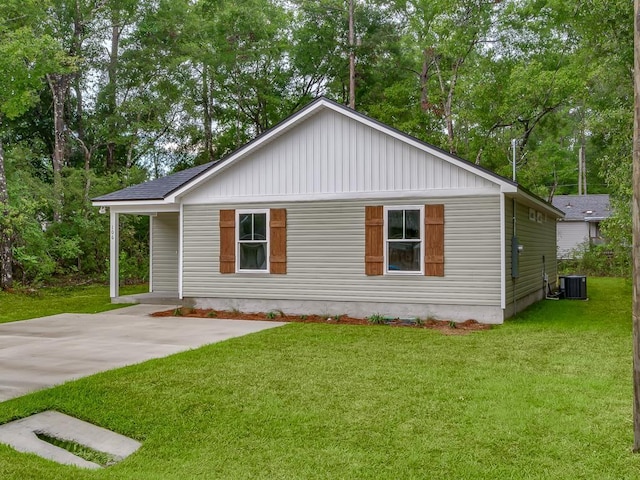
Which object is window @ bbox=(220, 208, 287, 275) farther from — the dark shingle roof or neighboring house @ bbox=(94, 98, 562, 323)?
the dark shingle roof

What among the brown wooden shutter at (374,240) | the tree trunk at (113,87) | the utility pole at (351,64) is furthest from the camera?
the utility pole at (351,64)

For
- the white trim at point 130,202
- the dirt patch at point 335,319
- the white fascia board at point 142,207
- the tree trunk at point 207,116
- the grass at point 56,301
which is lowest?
the dirt patch at point 335,319

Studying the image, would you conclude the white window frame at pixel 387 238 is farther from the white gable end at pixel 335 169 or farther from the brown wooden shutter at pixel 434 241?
the white gable end at pixel 335 169

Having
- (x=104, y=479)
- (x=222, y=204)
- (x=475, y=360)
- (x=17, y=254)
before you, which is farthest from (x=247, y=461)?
(x=17, y=254)

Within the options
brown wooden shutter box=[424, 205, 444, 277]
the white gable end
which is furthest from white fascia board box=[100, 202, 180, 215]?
brown wooden shutter box=[424, 205, 444, 277]

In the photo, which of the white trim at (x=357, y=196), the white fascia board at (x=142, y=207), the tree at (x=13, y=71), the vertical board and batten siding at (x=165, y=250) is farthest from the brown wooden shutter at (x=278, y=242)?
the tree at (x=13, y=71)

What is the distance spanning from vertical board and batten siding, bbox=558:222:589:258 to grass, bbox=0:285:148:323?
22.8 metres

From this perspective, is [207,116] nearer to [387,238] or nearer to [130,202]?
[130,202]

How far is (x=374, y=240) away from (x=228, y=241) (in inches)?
130

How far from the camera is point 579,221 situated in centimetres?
2975

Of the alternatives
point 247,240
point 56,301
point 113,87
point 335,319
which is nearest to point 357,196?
point 335,319

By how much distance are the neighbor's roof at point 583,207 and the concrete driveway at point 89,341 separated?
2391cm

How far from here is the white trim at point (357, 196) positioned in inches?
410

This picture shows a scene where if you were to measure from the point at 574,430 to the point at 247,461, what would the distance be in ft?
8.61
